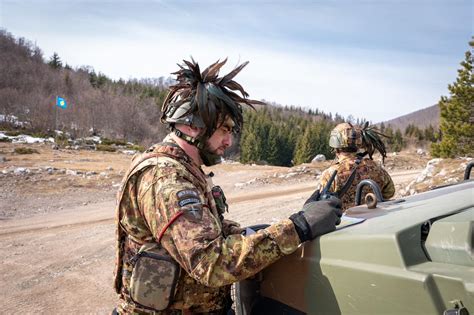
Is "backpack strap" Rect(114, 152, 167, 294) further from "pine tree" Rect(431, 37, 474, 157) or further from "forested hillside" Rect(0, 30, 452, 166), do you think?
"forested hillside" Rect(0, 30, 452, 166)

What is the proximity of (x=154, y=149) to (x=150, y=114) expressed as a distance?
7319 centimetres

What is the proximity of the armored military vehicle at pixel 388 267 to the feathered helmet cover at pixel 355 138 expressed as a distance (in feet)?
8.55

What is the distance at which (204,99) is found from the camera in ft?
7.41

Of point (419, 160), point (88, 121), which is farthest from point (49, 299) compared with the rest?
point (88, 121)

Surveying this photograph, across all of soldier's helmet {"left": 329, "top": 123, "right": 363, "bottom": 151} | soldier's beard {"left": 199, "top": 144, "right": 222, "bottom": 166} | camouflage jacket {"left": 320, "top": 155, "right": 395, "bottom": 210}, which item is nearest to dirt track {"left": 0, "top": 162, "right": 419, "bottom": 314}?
camouflage jacket {"left": 320, "top": 155, "right": 395, "bottom": 210}

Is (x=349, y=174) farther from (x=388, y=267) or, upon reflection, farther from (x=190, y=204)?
(x=388, y=267)

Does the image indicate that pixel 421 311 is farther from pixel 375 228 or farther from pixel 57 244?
pixel 57 244

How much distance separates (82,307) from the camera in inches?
205

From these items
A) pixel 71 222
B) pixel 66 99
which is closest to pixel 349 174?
pixel 71 222

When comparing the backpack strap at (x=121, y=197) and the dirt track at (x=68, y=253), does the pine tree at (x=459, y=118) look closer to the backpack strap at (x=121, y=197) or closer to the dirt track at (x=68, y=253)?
the dirt track at (x=68, y=253)

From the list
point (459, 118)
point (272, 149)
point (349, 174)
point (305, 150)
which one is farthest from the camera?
point (272, 149)

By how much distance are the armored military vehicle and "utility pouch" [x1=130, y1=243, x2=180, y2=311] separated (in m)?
0.48

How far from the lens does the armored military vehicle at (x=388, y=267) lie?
137 centimetres

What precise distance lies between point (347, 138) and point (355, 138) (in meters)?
0.10
